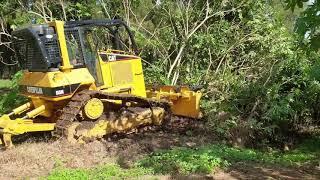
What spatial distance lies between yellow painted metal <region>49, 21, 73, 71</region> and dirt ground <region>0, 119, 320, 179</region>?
1537 mm

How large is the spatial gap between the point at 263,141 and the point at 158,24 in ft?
18.4

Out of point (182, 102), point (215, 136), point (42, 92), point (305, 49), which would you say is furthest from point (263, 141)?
point (305, 49)

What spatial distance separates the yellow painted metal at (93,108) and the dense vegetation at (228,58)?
238 cm

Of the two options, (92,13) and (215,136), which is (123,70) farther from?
(92,13)

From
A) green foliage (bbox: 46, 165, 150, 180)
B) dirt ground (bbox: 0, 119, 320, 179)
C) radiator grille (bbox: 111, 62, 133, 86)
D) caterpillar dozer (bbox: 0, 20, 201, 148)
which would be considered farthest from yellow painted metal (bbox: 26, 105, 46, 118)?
green foliage (bbox: 46, 165, 150, 180)

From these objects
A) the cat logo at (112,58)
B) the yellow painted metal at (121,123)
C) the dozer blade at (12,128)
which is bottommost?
the yellow painted metal at (121,123)

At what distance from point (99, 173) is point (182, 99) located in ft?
15.2

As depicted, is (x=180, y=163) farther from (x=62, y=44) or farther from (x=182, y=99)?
(x=182, y=99)

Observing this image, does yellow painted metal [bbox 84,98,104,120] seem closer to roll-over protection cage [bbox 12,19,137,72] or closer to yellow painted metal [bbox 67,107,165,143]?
yellow painted metal [bbox 67,107,165,143]

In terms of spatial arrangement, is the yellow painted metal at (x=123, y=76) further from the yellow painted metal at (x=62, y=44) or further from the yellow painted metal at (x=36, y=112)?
the yellow painted metal at (x=36, y=112)

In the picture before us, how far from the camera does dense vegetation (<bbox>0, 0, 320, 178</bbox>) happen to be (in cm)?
1145

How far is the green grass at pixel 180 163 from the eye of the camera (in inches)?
297

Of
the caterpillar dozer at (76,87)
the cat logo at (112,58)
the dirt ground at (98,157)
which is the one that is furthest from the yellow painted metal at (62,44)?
the dirt ground at (98,157)

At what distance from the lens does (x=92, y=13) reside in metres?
16.2
